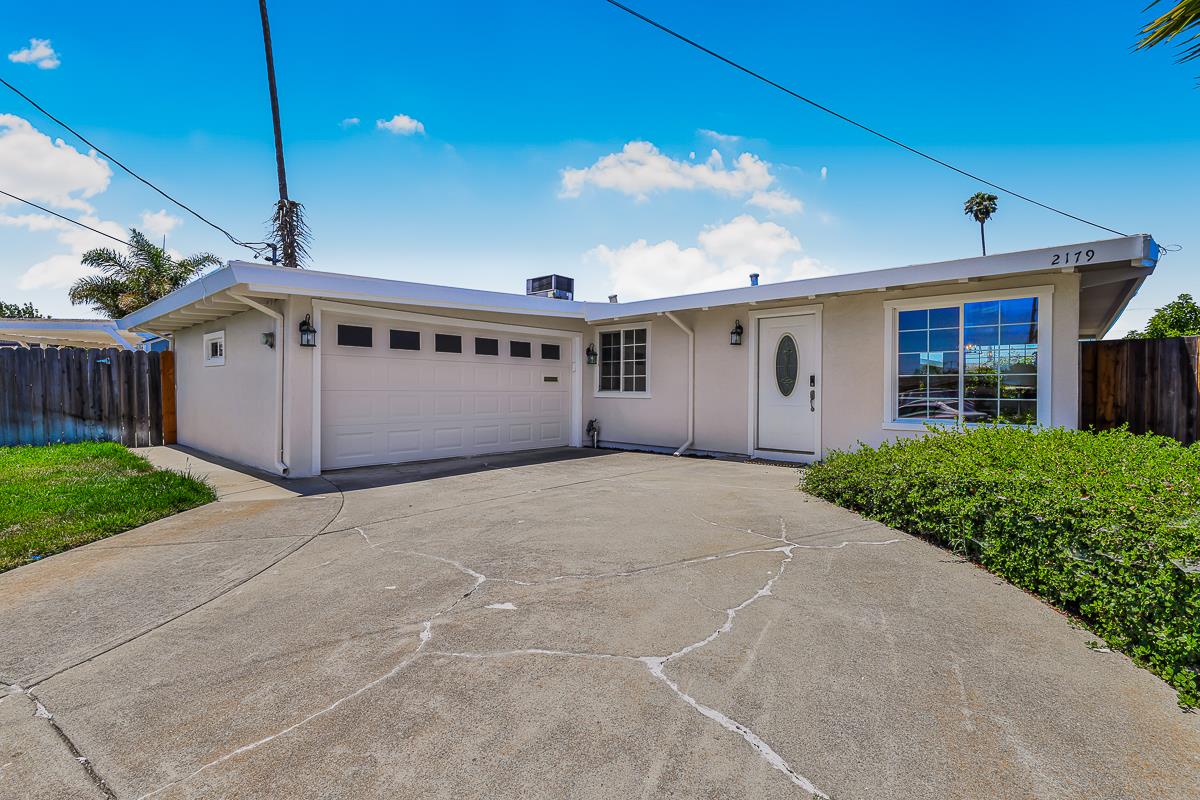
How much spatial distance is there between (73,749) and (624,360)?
9163 mm

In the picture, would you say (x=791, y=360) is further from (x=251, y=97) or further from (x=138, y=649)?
(x=251, y=97)

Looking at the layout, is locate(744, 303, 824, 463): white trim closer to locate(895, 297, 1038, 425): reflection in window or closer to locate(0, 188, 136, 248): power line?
locate(895, 297, 1038, 425): reflection in window

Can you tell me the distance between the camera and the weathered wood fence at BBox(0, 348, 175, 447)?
400 inches

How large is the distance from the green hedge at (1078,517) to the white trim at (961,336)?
1.47m

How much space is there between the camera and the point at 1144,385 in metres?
6.67

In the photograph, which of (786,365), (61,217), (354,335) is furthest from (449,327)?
(61,217)

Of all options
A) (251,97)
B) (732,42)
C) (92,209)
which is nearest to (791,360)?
(732,42)

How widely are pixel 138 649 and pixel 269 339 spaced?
5590mm

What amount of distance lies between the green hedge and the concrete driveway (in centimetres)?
17

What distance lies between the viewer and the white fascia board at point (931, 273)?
543 cm

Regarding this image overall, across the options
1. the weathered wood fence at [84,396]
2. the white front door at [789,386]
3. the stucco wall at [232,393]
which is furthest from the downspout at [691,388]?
the weathered wood fence at [84,396]

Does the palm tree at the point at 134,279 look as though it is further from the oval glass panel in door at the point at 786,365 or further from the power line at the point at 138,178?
the oval glass panel in door at the point at 786,365

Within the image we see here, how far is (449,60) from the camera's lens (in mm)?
10188

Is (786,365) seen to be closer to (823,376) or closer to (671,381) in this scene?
(823,376)
